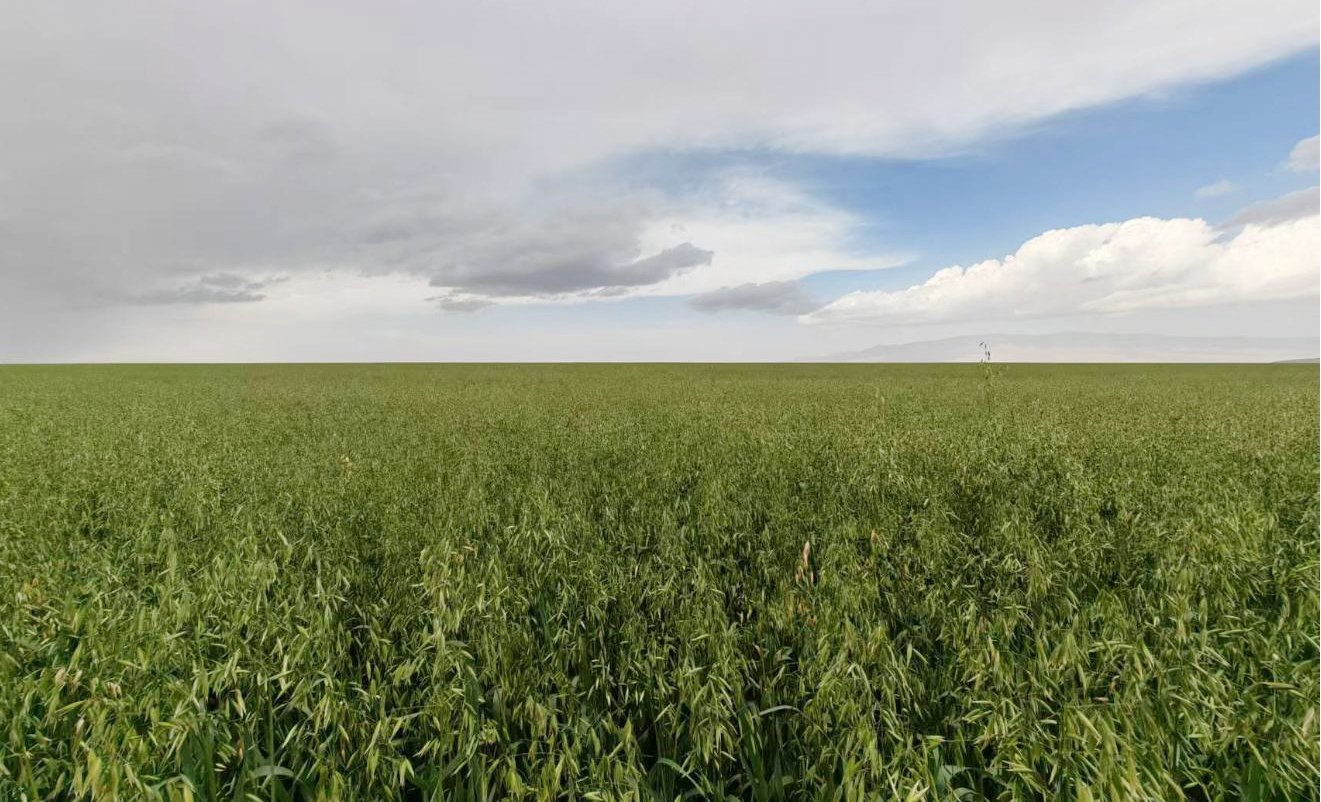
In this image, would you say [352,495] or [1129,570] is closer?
[1129,570]

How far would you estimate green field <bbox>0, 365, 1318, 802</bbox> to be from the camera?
278 centimetres

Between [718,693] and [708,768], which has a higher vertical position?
[718,693]

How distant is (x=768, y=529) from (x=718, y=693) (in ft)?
9.19

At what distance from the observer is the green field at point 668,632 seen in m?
2.78

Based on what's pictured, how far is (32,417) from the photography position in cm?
1794

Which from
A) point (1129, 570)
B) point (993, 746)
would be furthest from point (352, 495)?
point (1129, 570)

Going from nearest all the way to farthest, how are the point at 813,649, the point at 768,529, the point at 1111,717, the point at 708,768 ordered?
the point at 1111,717 < the point at 708,768 < the point at 813,649 < the point at 768,529

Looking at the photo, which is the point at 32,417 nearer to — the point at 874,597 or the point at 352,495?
the point at 352,495

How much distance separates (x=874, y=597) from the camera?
14.0 ft

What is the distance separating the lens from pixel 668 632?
4117 millimetres

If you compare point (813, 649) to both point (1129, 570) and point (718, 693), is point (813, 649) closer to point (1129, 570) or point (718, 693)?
point (718, 693)

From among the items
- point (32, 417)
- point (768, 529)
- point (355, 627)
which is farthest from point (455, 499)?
point (32, 417)

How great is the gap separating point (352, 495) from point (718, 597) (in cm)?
549

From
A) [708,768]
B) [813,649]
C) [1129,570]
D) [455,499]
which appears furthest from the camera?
[455,499]
